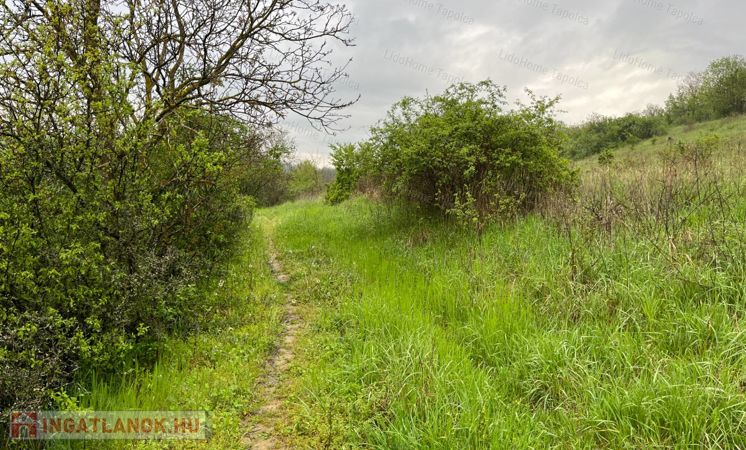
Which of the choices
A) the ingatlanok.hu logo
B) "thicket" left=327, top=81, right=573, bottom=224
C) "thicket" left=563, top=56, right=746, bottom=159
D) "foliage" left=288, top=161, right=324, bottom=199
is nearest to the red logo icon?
the ingatlanok.hu logo

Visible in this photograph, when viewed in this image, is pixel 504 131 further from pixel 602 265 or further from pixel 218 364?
pixel 218 364

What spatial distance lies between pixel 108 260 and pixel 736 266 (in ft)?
19.5

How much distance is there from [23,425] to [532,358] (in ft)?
12.4

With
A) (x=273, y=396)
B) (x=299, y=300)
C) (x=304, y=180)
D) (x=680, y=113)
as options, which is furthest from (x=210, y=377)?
(x=680, y=113)

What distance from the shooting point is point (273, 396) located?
334 centimetres

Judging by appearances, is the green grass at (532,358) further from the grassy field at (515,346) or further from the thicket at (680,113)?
the thicket at (680,113)

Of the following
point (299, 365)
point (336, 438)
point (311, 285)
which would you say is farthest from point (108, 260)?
point (311, 285)

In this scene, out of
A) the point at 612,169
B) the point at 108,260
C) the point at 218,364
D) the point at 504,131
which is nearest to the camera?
the point at 108,260

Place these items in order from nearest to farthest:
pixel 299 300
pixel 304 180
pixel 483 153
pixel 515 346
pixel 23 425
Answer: pixel 23 425 < pixel 515 346 < pixel 299 300 < pixel 483 153 < pixel 304 180

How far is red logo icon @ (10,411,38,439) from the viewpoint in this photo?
93.0 inches

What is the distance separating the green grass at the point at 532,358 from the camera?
2420mm

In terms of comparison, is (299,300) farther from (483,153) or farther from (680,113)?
(680,113)

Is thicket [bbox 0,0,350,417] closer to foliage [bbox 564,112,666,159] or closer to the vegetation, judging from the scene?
the vegetation

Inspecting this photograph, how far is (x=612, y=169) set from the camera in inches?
353
